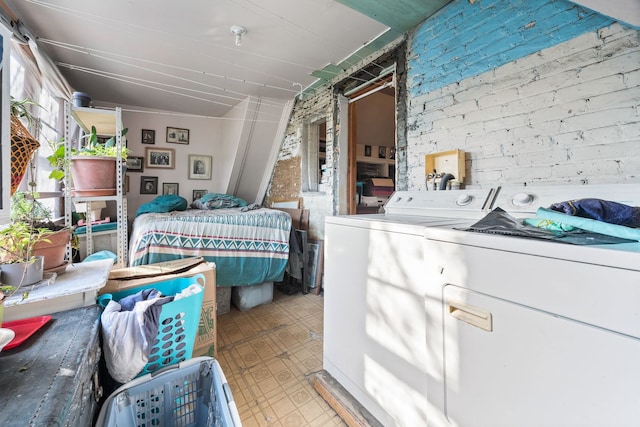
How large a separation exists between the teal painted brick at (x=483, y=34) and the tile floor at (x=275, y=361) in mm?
2166

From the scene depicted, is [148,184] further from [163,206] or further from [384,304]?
[384,304]

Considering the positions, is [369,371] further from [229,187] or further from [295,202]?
[229,187]

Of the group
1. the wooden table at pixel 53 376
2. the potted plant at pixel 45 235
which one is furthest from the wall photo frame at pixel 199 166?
the wooden table at pixel 53 376

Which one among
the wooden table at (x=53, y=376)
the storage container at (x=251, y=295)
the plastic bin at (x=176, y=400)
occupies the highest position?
the wooden table at (x=53, y=376)

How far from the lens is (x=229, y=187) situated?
4.04 metres

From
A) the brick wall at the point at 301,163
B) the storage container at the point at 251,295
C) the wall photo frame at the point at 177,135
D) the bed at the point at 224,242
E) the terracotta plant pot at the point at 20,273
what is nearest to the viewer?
the terracotta plant pot at the point at 20,273

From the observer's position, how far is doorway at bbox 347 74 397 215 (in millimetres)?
3408

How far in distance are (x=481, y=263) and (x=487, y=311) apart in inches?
5.4

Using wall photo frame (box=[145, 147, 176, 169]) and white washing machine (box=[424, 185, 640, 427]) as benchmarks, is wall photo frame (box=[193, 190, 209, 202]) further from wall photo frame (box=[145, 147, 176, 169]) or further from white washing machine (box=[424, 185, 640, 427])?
white washing machine (box=[424, 185, 640, 427])

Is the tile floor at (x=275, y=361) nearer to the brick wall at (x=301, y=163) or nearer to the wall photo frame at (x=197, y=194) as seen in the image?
the brick wall at (x=301, y=163)

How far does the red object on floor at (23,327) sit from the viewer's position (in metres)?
0.71

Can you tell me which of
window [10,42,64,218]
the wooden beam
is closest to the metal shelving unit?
window [10,42,64,218]

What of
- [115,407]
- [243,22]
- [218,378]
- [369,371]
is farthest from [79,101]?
[369,371]

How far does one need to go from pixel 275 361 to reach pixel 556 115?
2.22 metres
